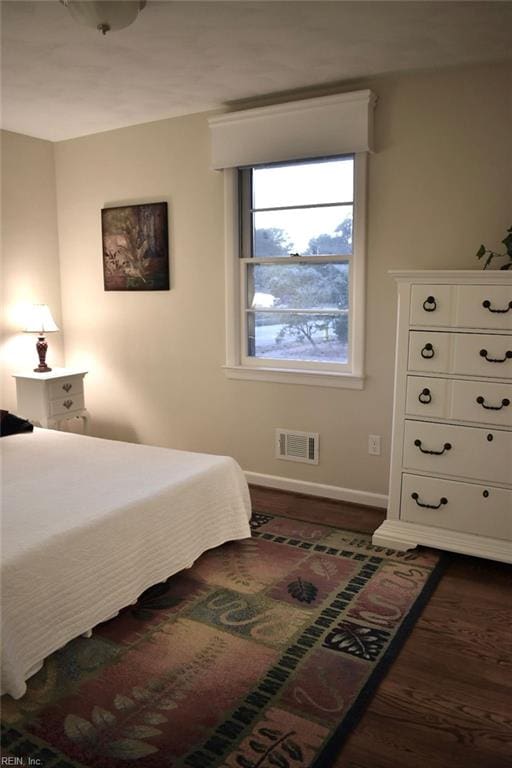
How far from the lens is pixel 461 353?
283cm

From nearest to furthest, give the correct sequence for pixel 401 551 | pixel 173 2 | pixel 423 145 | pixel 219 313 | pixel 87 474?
pixel 173 2 → pixel 87 474 → pixel 401 551 → pixel 423 145 → pixel 219 313

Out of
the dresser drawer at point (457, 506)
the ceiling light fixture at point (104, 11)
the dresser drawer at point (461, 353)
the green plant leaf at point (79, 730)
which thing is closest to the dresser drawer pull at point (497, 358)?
the dresser drawer at point (461, 353)

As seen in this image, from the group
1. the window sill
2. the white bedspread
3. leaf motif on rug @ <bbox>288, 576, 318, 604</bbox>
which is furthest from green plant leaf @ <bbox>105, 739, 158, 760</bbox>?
the window sill

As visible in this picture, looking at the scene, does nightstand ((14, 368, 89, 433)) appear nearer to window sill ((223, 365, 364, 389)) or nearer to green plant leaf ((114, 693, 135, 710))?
window sill ((223, 365, 364, 389))

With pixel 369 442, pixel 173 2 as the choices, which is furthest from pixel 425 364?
pixel 173 2

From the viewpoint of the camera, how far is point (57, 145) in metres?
4.63

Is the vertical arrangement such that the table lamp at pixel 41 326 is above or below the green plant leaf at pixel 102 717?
above

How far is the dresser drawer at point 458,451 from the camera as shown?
2.80 m

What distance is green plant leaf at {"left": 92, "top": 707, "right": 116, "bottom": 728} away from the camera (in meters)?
1.85

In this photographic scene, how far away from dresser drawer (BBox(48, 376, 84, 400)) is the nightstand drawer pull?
8.51 ft

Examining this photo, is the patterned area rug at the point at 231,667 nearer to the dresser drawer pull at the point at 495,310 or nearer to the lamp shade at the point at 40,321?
the dresser drawer pull at the point at 495,310

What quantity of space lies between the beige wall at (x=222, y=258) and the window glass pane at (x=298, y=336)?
205 millimetres

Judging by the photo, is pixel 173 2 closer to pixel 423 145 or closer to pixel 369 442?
pixel 423 145

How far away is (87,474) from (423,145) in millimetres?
2439
